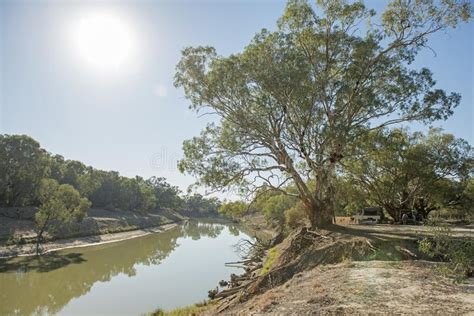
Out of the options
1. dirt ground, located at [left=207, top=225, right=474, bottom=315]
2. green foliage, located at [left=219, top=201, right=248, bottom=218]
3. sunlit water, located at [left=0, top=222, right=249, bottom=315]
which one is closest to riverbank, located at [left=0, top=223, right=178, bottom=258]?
sunlit water, located at [left=0, top=222, right=249, bottom=315]

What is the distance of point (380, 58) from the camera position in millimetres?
15578

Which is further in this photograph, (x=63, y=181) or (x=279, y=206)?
(x=63, y=181)

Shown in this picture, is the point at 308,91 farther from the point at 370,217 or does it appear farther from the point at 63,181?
the point at 63,181

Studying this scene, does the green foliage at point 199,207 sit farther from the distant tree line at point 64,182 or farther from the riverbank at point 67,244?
the riverbank at point 67,244

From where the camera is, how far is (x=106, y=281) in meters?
22.2

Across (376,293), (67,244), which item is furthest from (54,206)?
(376,293)

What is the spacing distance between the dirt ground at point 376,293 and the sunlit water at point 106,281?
32.9 feet

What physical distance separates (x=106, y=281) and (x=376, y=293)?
20.2 metres

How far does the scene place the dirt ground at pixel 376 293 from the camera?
5664 mm

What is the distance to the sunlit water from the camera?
16.5m

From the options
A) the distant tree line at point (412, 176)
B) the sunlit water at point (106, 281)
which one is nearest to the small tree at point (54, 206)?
the sunlit water at point (106, 281)

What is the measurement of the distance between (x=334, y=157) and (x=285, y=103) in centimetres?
346

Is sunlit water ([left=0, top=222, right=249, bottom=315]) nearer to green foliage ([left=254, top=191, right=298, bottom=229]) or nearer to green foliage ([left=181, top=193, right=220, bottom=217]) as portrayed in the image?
green foliage ([left=254, top=191, right=298, bottom=229])

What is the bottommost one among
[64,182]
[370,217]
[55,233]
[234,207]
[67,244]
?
[67,244]
